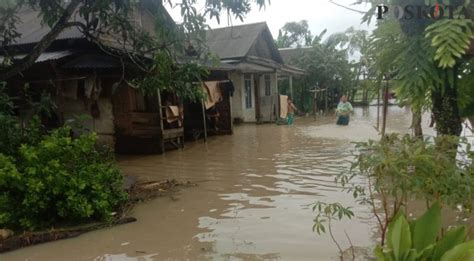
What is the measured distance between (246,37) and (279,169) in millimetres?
12731

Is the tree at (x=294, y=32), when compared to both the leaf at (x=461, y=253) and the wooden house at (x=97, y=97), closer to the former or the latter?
the wooden house at (x=97, y=97)

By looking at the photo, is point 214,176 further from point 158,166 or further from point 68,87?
point 68,87

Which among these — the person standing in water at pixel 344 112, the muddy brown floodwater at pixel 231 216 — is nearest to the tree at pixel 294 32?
the person standing in water at pixel 344 112

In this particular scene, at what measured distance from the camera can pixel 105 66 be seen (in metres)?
9.34

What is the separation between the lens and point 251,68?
1700cm

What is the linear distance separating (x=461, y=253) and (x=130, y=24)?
5940 millimetres

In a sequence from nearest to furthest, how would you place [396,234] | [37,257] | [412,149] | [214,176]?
[396,234], [412,149], [37,257], [214,176]

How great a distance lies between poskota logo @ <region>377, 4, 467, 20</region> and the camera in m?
3.25

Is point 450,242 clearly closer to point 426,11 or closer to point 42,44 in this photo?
point 426,11

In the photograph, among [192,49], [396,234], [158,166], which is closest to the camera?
[396,234]

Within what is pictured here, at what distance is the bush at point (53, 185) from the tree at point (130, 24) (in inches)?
69.1

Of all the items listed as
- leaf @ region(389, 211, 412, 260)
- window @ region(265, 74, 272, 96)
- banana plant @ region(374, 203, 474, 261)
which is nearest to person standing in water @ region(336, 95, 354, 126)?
window @ region(265, 74, 272, 96)

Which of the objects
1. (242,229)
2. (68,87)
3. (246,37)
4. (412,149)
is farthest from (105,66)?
(246,37)

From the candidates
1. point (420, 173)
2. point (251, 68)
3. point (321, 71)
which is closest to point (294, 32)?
point (321, 71)
